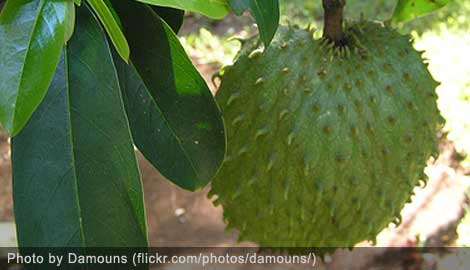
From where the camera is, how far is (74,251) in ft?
2.63

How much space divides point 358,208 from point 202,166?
0.34m

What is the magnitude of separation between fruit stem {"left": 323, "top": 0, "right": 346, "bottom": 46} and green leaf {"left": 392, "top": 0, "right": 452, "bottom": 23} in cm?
9

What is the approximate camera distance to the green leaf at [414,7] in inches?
43.1

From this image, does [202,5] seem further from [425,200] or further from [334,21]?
[425,200]

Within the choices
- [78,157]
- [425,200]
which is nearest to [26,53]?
[78,157]

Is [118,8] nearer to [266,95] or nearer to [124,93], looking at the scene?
[124,93]

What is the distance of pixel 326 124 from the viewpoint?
1.14 m

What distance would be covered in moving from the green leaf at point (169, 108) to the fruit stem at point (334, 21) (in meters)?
0.27

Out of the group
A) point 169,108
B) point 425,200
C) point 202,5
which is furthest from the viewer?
point 425,200

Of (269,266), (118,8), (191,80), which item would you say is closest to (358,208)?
(191,80)

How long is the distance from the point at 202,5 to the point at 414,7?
1.49 feet

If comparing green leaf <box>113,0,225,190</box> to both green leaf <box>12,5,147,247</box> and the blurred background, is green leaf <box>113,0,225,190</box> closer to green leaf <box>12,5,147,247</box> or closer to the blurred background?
green leaf <box>12,5,147,247</box>

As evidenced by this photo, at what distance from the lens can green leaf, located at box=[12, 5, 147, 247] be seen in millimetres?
805

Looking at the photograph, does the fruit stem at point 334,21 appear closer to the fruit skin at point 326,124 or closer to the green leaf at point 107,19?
the fruit skin at point 326,124
